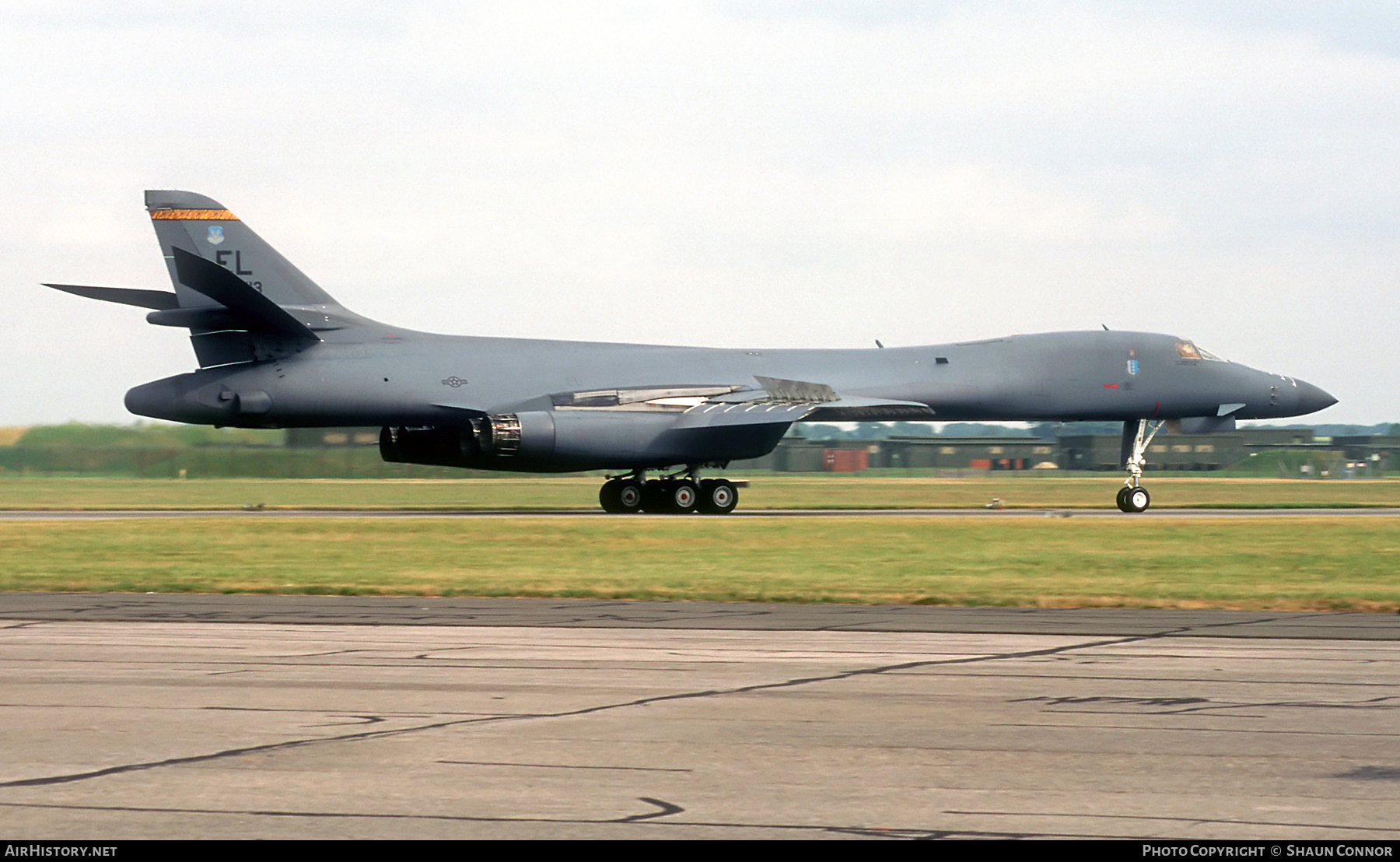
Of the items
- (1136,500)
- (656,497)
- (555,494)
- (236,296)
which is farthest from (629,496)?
(1136,500)

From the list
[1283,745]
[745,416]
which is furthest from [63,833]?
[745,416]

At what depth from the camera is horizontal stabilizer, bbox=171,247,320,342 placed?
34.6 meters

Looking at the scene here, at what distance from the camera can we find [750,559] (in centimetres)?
2622

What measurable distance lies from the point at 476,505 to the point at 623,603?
84.4 ft

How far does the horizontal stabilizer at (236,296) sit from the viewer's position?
34562 mm

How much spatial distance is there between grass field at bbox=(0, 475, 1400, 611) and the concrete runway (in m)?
4.13

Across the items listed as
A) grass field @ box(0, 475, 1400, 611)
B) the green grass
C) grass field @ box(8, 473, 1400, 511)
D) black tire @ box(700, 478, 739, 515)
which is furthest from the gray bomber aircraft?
the green grass

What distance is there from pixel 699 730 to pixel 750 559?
54.6 ft

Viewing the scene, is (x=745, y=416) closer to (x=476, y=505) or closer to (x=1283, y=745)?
(x=476, y=505)

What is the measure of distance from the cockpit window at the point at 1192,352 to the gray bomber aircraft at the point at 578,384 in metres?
0.06

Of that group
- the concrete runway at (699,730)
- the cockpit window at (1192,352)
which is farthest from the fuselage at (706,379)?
the concrete runway at (699,730)

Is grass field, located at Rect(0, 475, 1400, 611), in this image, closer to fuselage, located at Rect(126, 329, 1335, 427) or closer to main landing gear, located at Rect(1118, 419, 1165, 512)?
fuselage, located at Rect(126, 329, 1335, 427)

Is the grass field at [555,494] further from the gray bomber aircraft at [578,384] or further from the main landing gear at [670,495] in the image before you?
the gray bomber aircraft at [578,384]

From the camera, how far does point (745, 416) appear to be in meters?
37.8
